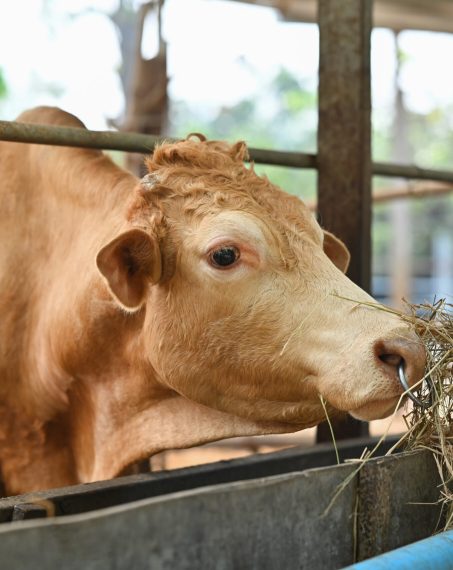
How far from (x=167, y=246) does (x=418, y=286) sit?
1966 cm

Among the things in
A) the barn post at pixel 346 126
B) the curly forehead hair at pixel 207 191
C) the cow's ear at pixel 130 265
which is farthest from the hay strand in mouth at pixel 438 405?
the barn post at pixel 346 126

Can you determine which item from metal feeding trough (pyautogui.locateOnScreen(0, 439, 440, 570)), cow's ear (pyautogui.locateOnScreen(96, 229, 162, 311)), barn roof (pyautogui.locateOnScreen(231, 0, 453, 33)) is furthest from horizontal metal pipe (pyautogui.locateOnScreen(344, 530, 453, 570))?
barn roof (pyautogui.locateOnScreen(231, 0, 453, 33))

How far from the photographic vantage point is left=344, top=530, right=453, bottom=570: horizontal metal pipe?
145 centimetres

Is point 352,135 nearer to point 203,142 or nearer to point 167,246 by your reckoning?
point 203,142

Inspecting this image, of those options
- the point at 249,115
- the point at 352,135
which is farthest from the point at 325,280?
the point at 249,115

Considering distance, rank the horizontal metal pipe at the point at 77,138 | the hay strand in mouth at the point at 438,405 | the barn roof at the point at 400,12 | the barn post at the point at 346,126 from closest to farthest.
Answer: the hay strand in mouth at the point at 438,405 < the horizontal metal pipe at the point at 77,138 < the barn post at the point at 346,126 < the barn roof at the point at 400,12

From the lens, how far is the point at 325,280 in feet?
8.28

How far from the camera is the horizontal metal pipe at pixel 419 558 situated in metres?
1.45

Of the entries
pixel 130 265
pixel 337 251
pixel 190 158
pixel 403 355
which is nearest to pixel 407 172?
pixel 337 251

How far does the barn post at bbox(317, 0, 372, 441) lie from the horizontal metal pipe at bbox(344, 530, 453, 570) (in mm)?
1892

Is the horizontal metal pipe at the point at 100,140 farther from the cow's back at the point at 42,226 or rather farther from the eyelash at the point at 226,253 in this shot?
the eyelash at the point at 226,253

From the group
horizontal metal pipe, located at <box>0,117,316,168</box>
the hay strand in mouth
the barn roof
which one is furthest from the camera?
the barn roof

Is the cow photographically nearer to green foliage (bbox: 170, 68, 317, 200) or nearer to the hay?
the hay

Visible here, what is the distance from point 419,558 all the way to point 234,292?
1.21m
